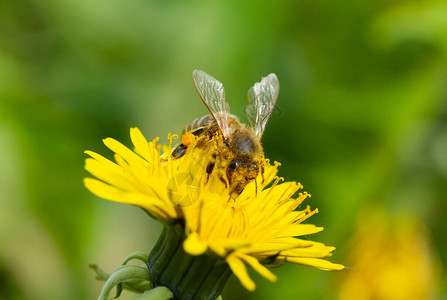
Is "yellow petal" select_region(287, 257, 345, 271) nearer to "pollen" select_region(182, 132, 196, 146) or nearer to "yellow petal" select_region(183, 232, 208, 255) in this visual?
"yellow petal" select_region(183, 232, 208, 255)

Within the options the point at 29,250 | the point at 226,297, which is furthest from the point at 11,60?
the point at 226,297

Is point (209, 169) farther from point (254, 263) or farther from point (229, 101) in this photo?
point (229, 101)

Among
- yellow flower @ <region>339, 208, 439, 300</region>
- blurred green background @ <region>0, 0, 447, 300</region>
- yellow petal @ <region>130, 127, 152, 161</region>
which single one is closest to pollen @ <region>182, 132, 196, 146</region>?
yellow petal @ <region>130, 127, 152, 161</region>

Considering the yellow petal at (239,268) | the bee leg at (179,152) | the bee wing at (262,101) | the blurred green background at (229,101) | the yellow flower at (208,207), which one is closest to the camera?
the yellow petal at (239,268)

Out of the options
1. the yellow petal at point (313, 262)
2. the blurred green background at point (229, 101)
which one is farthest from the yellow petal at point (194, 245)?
the blurred green background at point (229, 101)

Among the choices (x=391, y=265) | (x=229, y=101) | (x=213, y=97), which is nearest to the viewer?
(x=213, y=97)

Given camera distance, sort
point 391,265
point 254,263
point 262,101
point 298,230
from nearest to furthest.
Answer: point 254,263 → point 298,230 → point 262,101 → point 391,265

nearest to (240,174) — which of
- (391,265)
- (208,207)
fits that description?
(208,207)

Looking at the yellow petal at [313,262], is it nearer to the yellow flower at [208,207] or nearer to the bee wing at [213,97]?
the yellow flower at [208,207]
